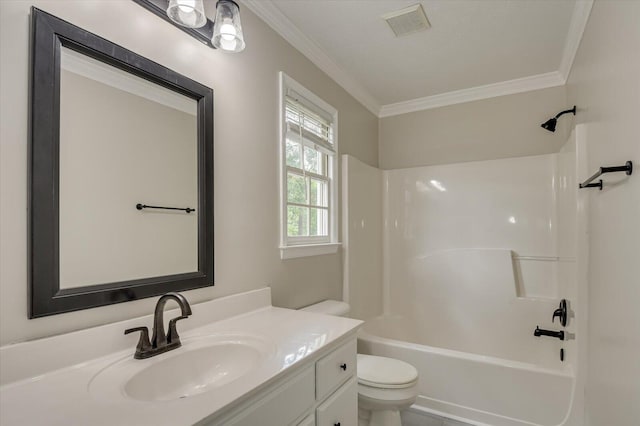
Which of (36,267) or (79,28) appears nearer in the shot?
(36,267)

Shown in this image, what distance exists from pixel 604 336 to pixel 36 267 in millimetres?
2200

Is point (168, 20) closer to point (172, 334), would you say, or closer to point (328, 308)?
point (172, 334)

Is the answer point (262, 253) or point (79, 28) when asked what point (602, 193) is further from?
point (79, 28)

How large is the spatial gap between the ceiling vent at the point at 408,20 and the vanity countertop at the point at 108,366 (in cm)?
168

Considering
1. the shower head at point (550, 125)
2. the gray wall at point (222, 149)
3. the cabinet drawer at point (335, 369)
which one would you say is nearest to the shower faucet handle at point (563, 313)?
the shower head at point (550, 125)

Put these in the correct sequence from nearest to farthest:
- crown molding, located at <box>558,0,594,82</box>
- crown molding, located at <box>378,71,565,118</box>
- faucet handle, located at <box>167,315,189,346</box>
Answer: faucet handle, located at <box>167,315,189,346</box>
crown molding, located at <box>558,0,594,82</box>
crown molding, located at <box>378,71,565,118</box>

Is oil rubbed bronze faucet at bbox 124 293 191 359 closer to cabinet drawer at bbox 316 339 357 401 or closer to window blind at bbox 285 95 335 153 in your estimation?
cabinet drawer at bbox 316 339 357 401

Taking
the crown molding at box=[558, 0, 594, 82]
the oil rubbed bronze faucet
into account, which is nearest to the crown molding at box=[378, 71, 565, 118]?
the crown molding at box=[558, 0, 594, 82]

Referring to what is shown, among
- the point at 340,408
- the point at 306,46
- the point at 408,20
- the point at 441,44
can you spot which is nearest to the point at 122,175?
the point at 340,408

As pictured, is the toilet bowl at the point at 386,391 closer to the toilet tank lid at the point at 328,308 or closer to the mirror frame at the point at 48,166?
the toilet tank lid at the point at 328,308

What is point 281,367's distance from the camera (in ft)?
3.29

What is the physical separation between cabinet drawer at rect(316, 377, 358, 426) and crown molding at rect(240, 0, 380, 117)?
1.85 m

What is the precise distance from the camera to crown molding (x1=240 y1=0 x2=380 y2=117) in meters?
1.81

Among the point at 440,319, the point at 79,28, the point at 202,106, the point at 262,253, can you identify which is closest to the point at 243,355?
the point at 262,253
